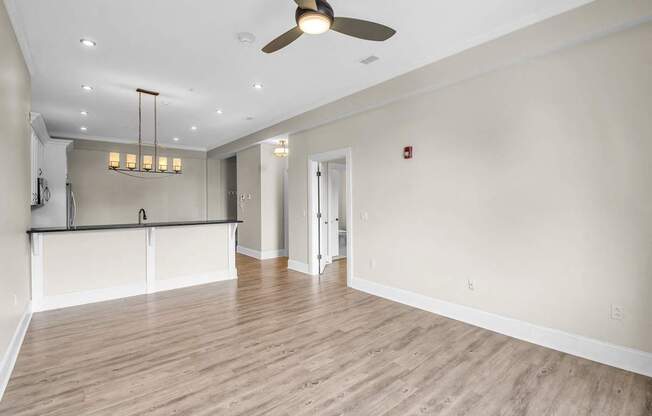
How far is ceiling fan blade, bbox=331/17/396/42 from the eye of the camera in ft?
7.45

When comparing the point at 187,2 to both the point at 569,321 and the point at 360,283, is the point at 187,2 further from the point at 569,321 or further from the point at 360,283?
the point at 569,321

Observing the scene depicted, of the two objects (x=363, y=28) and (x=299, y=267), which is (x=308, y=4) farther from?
(x=299, y=267)

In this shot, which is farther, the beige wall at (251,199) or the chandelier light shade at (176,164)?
the beige wall at (251,199)

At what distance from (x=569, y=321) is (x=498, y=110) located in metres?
2.05

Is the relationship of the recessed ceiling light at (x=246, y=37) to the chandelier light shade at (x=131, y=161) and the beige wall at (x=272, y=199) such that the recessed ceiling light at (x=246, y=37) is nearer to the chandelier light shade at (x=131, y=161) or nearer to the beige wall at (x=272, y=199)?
the chandelier light shade at (x=131, y=161)

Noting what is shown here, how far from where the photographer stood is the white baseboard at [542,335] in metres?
2.51

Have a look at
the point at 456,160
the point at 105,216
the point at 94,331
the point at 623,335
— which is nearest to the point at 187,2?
the point at 456,160

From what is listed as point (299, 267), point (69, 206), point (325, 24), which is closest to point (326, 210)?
point (299, 267)

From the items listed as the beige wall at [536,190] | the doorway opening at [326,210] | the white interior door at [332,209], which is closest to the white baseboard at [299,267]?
the doorway opening at [326,210]

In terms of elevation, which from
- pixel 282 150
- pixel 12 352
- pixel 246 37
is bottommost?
pixel 12 352

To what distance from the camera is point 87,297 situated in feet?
13.9

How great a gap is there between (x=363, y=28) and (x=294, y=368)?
8.63 feet

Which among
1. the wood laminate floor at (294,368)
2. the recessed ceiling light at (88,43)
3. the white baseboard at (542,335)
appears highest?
the recessed ceiling light at (88,43)

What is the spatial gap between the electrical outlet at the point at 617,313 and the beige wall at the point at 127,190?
9.00 metres
